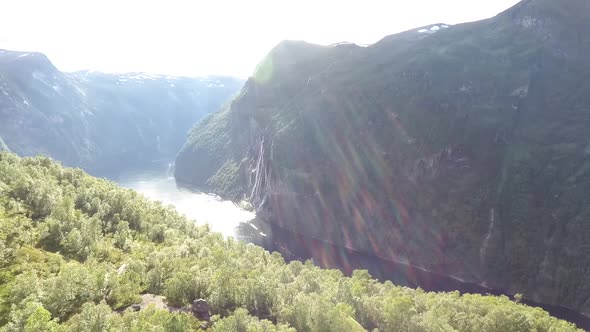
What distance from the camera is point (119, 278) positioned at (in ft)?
108

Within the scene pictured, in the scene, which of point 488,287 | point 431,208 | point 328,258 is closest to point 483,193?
point 431,208

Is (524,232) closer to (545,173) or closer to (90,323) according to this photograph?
(545,173)

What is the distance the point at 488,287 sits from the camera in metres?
159

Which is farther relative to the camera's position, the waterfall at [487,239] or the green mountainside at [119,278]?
the waterfall at [487,239]

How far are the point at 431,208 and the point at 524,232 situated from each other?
138 feet

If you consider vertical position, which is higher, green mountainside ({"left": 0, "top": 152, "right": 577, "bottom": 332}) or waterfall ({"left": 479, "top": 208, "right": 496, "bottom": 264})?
green mountainside ({"left": 0, "top": 152, "right": 577, "bottom": 332})

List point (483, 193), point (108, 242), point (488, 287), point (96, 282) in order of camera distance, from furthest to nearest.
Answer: point (483, 193), point (488, 287), point (108, 242), point (96, 282)

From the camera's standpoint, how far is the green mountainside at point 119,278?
2500 centimetres

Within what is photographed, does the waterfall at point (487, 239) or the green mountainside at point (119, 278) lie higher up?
the green mountainside at point (119, 278)

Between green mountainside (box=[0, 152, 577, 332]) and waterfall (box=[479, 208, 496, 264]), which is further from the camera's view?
waterfall (box=[479, 208, 496, 264])

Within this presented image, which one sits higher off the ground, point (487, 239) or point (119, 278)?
point (119, 278)

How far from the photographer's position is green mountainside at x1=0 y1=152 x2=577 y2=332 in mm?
25000

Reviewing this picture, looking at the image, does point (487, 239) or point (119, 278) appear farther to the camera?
point (487, 239)

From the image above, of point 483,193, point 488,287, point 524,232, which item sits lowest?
point 488,287
